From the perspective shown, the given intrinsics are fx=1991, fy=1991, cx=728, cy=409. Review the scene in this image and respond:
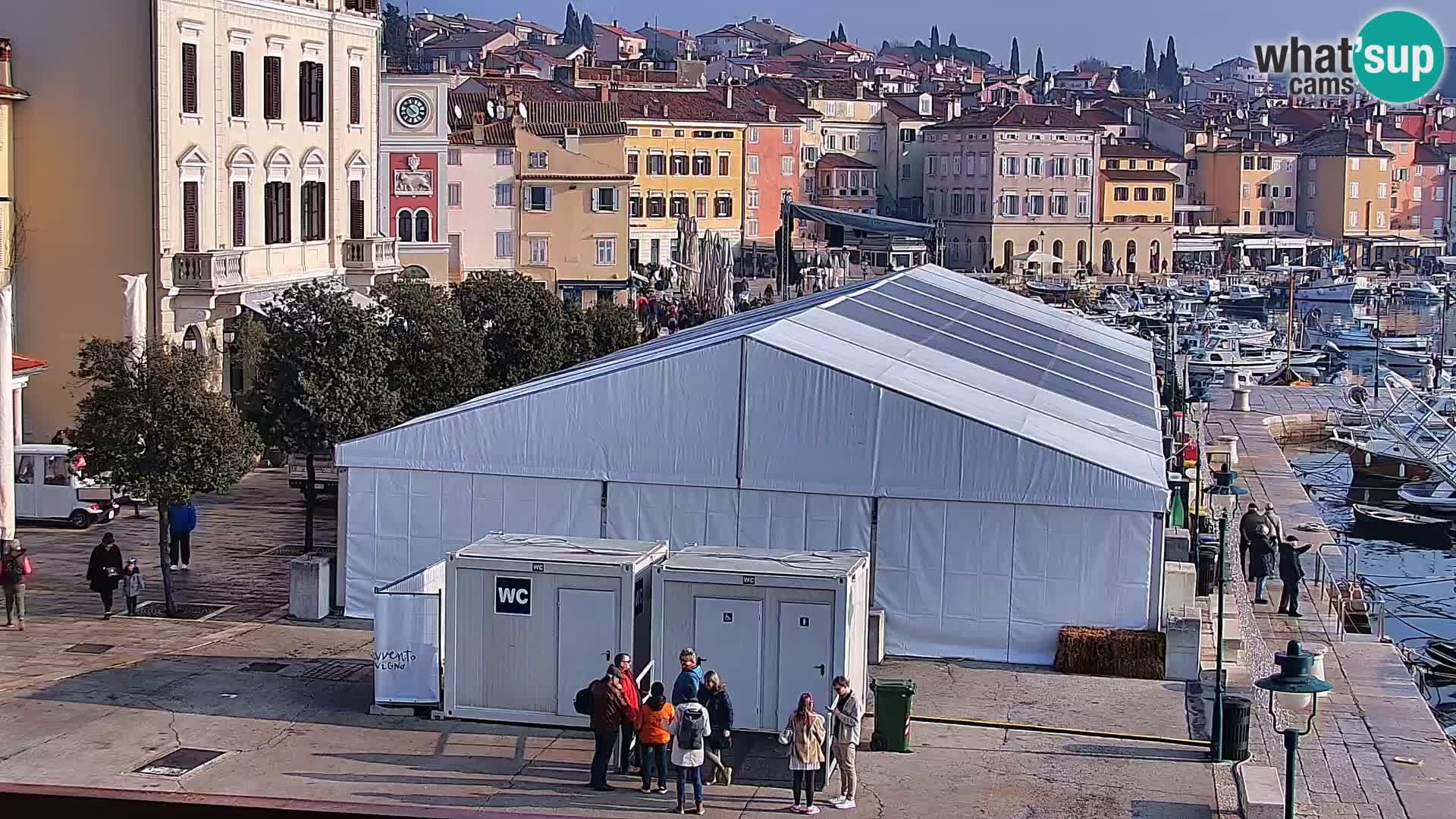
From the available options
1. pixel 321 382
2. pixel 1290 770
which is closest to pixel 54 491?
pixel 321 382

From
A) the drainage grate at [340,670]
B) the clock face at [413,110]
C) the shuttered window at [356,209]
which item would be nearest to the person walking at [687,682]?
the drainage grate at [340,670]

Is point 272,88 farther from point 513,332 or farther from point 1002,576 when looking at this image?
point 1002,576

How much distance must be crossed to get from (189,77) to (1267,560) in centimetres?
2184

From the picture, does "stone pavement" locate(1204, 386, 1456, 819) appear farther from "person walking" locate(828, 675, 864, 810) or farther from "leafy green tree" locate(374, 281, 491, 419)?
"leafy green tree" locate(374, 281, 491, 419)

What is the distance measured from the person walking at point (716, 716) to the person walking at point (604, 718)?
2.12ft

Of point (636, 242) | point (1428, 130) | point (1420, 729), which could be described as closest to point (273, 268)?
point (1420, 729)

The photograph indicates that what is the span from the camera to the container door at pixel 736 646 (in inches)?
664

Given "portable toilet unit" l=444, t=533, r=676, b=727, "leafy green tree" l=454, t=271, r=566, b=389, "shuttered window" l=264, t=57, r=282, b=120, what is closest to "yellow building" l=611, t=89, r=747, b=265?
"shuttered window" l=264, t=57, r=282, b=120

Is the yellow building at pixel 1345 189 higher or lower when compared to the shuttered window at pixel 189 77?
higher

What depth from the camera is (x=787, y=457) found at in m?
21.1

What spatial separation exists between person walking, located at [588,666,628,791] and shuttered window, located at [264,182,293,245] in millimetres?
26798

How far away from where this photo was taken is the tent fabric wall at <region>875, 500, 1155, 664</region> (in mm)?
20156

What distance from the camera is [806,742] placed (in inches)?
585

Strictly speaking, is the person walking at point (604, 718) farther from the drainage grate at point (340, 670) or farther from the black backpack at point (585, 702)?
the drainage grate at point (340, 670)
